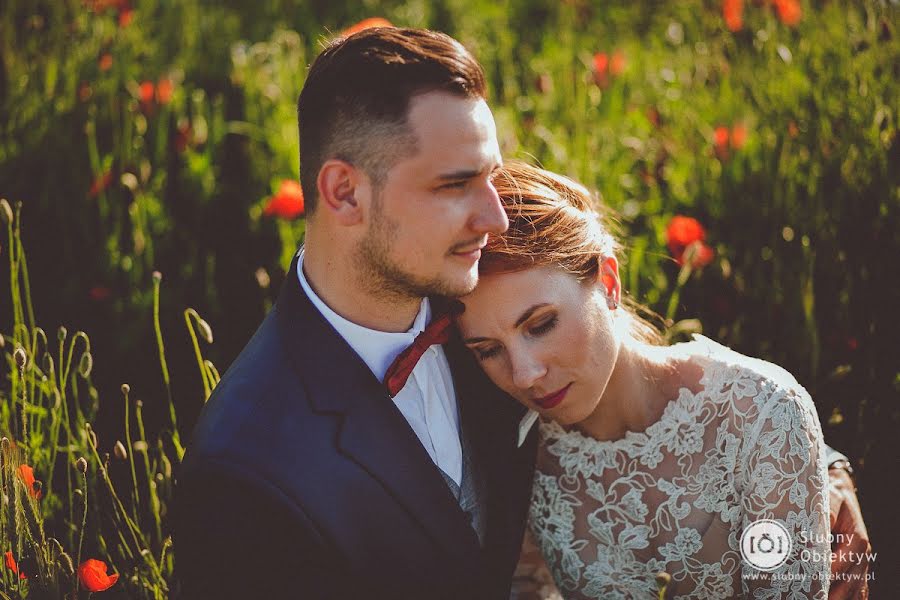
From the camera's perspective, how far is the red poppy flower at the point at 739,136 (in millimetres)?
4000

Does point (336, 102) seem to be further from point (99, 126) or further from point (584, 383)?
point (99, 126)

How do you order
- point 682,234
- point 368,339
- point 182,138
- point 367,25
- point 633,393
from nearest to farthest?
point 368,339
point 633,393
point 367,25
point 682,234
point 182,138

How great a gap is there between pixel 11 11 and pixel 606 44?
3339mm

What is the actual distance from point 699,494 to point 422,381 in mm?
888

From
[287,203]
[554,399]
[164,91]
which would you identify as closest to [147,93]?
[164,91]

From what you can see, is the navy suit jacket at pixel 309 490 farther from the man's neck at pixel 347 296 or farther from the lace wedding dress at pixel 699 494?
the lace wedding dress at pixel 699 494

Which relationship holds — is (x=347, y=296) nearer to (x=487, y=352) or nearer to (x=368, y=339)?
(x=368, y=339)

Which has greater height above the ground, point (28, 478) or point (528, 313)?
point (528, 313)

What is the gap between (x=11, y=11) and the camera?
178 inches

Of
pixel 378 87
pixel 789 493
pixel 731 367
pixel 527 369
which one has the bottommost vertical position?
pixel 789 493

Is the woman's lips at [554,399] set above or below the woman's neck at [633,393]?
above

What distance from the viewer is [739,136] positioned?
158 inches

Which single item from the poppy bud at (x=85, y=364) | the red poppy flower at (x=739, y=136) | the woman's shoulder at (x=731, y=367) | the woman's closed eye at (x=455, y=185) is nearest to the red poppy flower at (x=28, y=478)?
the poppy bud at (x=85, y=364)

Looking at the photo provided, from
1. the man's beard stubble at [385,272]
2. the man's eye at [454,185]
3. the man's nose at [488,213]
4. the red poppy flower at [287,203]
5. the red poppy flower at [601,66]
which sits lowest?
the red poppy flower at [287,203]
